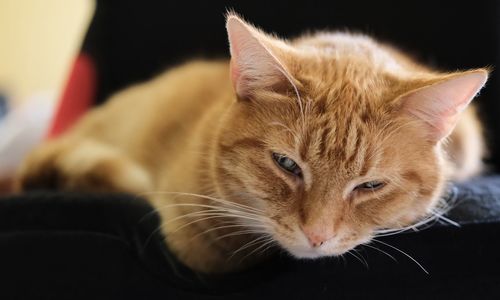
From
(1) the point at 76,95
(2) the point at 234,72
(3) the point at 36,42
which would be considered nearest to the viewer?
(2) the point at 234,72

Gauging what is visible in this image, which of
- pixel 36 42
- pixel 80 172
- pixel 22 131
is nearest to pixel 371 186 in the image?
pixel 80 172

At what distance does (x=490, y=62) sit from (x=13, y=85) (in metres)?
2.94

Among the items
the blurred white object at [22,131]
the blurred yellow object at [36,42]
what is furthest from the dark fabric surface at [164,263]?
the blurred yellow object at [36,42]

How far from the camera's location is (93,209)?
108 centimetres

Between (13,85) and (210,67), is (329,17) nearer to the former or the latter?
(210,67)

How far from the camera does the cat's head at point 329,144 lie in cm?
103

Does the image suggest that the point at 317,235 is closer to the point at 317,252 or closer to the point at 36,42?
the point at 317,252

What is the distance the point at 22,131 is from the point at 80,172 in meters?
1.60

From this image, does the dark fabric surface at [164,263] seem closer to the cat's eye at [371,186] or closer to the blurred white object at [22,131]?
the cat's eye at [371,186]

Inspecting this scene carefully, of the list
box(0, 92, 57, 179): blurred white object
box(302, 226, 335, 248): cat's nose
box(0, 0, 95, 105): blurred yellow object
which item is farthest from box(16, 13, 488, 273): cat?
box(0, 0, 95, 105): blurred yellow object

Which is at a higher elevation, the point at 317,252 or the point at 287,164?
the point at 287,164

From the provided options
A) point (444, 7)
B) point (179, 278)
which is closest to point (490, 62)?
point (444, 7)

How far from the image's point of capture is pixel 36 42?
11.7 ft

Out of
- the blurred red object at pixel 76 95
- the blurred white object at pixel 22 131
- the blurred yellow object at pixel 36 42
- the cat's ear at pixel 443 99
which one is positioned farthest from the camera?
the blurred yellow object at pixel 36 42
